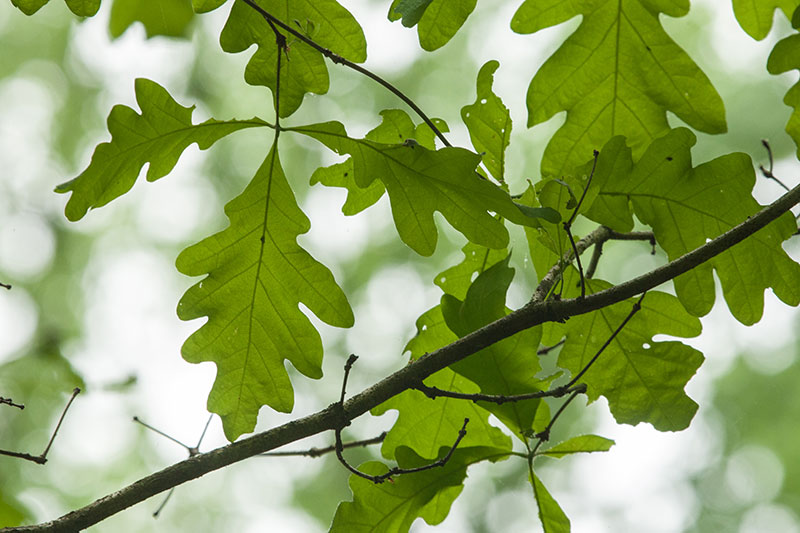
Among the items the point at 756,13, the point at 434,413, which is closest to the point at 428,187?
the point at 434,413

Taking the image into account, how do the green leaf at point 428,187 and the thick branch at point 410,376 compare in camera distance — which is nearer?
the thick branch at point 410,376

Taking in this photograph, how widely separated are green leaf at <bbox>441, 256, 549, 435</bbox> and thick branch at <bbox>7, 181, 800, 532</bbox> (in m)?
0.09

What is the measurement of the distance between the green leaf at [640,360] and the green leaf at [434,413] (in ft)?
0.63

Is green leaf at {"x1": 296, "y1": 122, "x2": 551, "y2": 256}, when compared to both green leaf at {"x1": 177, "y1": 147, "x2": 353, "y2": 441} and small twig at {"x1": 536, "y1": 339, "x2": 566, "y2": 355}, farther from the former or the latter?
small twig at {"x1": 536, "y1": 339, "x2": 566, "y2": 355}

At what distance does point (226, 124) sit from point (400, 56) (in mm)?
4273

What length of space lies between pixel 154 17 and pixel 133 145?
455 mm

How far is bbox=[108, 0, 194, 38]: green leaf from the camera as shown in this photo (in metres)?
1.41

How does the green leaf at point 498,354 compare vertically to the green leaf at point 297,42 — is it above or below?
below

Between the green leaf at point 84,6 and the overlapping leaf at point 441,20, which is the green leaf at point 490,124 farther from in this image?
the green leaf at point 84,6

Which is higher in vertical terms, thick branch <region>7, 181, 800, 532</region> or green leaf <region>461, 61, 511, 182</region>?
green leaf <region>461, 61, 511, 182</region>

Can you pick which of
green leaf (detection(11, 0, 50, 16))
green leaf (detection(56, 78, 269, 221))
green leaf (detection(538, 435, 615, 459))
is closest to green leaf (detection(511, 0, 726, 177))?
green leaf (detection(538, 435, 615, 459))

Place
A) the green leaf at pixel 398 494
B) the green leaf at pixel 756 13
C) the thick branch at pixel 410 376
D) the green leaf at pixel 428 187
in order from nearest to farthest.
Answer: the thick branch at pixel 410 376, the green leaf at pixel 428 187, the green leaf at pixel 398 494, the green leaf at pixel 756 13

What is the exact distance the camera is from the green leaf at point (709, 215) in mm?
1101

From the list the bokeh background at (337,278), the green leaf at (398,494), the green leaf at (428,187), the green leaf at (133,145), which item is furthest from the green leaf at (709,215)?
the bokeh background at (337,278)
